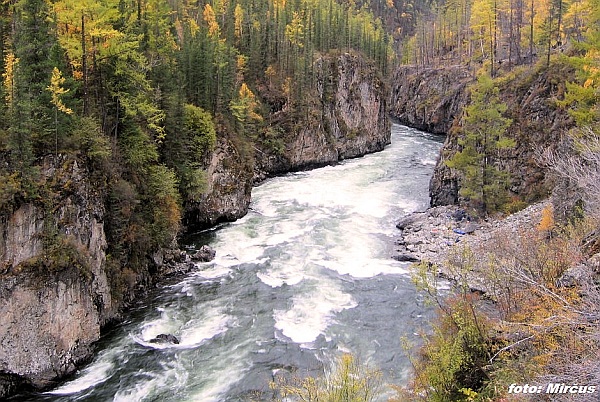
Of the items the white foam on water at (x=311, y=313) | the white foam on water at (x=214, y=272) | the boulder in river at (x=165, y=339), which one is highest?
the white foam on water at (x=214, y=272)

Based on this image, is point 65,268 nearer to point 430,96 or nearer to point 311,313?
point 311,313

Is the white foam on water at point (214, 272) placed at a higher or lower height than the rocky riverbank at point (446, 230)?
lower

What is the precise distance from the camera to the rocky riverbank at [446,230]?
3125 centimetres

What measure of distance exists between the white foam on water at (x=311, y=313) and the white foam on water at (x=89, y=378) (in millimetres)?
8025

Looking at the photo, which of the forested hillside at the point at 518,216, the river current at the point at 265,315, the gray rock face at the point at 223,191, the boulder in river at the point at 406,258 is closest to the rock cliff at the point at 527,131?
→ the forested hillside at the point at 518,216

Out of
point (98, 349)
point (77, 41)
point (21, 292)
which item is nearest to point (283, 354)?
point (98, 349)

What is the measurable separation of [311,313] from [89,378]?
36.0 ft

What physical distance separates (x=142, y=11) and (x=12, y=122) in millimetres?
19078

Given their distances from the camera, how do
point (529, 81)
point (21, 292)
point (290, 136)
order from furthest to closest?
point (290, 136)
point (529, 81)
point (21, 292)

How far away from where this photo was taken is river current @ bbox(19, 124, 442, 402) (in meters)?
19.7

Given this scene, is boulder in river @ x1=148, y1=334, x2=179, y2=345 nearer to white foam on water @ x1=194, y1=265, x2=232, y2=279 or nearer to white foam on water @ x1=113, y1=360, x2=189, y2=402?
white foam on water @ x1=113, y1=360, x2=189, y2=402

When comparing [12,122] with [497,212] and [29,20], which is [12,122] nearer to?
[29,20]

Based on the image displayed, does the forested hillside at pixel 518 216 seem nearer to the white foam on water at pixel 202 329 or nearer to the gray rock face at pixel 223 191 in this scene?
the white foam on water at pixel 202 329

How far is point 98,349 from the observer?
21.5 meters
